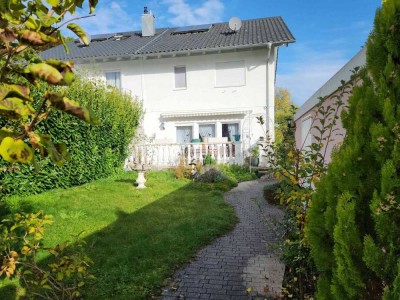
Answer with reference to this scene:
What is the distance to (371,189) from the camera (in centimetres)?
161

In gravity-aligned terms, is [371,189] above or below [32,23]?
below

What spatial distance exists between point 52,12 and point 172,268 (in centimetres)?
394

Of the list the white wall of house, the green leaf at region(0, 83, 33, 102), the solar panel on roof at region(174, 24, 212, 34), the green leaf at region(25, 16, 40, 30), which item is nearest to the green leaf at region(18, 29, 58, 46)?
the green leaf at region(25, 16, 40, 30)

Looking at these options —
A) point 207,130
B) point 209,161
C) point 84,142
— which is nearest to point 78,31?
point 84,142

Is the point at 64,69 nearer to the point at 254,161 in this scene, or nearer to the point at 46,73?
the point at 46,73

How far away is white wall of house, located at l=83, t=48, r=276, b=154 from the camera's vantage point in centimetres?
1573

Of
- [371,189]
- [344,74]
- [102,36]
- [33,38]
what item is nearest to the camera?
[33,38]

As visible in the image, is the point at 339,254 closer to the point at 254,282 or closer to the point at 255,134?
the point at 254,282

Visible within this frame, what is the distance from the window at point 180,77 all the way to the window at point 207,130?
8.52 ft

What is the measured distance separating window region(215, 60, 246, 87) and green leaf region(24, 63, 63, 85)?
15.7 m

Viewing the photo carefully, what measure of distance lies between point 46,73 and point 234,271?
408 centimetres

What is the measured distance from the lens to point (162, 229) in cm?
578

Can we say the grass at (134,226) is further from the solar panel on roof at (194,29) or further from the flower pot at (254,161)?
the solar panel on roof at (194,29)

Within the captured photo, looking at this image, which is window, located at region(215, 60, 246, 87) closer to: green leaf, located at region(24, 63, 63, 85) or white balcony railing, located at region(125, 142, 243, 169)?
white balcony railing, located at region(125, 142, 243, 169)
